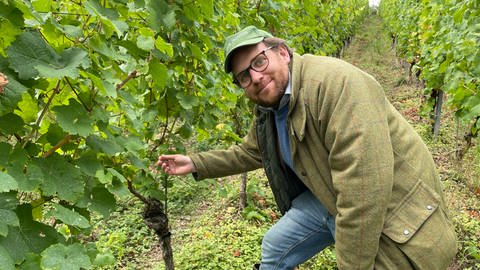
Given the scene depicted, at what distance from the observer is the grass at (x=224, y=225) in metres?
3.99

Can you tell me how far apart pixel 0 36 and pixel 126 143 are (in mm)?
728

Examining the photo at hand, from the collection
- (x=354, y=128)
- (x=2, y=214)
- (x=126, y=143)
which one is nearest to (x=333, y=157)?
(x=354, y=128)

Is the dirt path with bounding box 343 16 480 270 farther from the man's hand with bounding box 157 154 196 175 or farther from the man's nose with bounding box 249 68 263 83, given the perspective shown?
the man's nose with bounding box 249 68 263 83

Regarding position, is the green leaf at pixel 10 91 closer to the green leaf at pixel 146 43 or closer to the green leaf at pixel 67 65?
the green leaf at pixel 67 65

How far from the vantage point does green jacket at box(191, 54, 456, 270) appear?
1.81 m

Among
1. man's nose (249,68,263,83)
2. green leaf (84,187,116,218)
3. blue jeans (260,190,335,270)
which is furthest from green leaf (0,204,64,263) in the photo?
blue jeans (260,190,335,270)

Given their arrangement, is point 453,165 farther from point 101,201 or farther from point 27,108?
point 27,108

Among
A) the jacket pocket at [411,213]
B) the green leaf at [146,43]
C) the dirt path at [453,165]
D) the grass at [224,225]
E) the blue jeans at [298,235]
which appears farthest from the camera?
the dirt path at [453,165]

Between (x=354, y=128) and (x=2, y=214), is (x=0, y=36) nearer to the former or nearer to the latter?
(x=2, y=214)

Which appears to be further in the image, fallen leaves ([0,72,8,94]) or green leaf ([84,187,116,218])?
green leaf ([84,187,116,218])

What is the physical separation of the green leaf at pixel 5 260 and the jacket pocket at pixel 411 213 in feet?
5.11

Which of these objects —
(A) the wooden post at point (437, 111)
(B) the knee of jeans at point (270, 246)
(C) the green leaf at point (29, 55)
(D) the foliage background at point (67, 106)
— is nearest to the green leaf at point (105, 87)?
(D) the foliage background at point (67, 106)

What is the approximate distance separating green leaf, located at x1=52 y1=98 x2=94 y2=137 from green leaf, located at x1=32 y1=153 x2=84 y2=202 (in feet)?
0.34

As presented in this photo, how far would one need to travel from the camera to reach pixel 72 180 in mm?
1326
